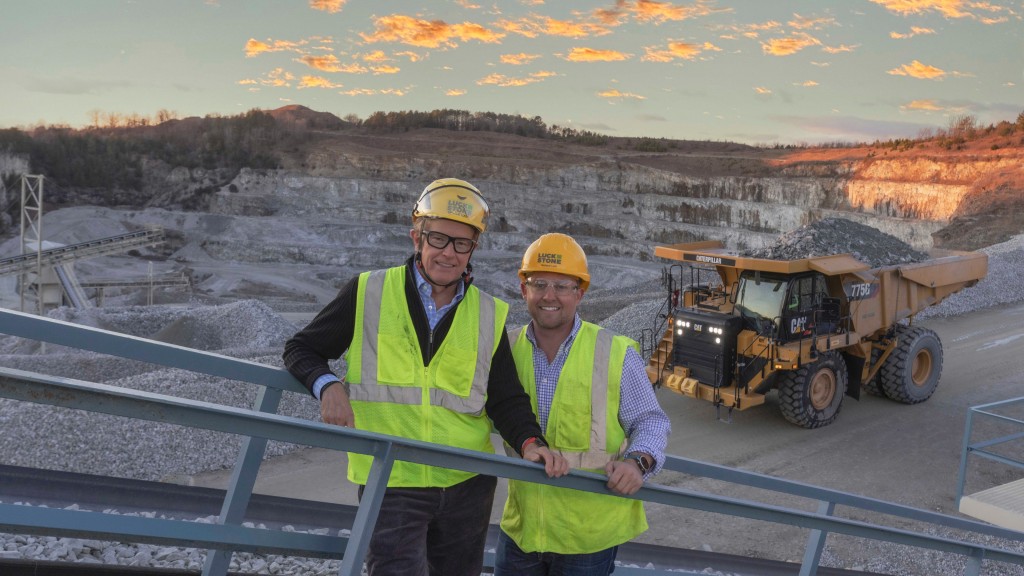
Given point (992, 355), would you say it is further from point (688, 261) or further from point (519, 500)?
point (519, 500)

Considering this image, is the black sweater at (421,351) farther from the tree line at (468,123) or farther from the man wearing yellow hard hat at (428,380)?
the tree line at (468,123)

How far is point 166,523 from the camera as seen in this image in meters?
2.14

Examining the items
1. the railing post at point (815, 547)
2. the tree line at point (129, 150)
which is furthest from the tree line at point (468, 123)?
the railing post at point (815, 547)

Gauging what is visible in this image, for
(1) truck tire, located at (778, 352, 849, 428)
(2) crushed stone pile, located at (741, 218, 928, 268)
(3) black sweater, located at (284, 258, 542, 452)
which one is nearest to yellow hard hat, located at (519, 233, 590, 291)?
(3) black sweater, located at (284, 258, 542, 452)

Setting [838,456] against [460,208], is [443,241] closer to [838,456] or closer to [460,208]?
[460,208]

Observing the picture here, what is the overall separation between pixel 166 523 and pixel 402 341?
89 centimetres

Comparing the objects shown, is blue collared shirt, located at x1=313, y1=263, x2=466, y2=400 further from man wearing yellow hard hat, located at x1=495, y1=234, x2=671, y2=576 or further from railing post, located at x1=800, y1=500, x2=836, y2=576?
railing post, located at x1=800, y1=500, x2=836, y2=576

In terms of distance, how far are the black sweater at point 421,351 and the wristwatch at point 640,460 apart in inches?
13.8

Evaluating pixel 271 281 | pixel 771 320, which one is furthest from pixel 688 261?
pixel 271 281

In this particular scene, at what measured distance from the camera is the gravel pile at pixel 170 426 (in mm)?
4758

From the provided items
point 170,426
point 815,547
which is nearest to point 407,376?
point 815,547

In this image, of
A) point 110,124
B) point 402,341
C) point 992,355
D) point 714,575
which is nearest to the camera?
point 402,341

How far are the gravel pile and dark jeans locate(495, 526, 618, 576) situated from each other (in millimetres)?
2327

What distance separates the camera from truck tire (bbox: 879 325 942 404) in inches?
451
